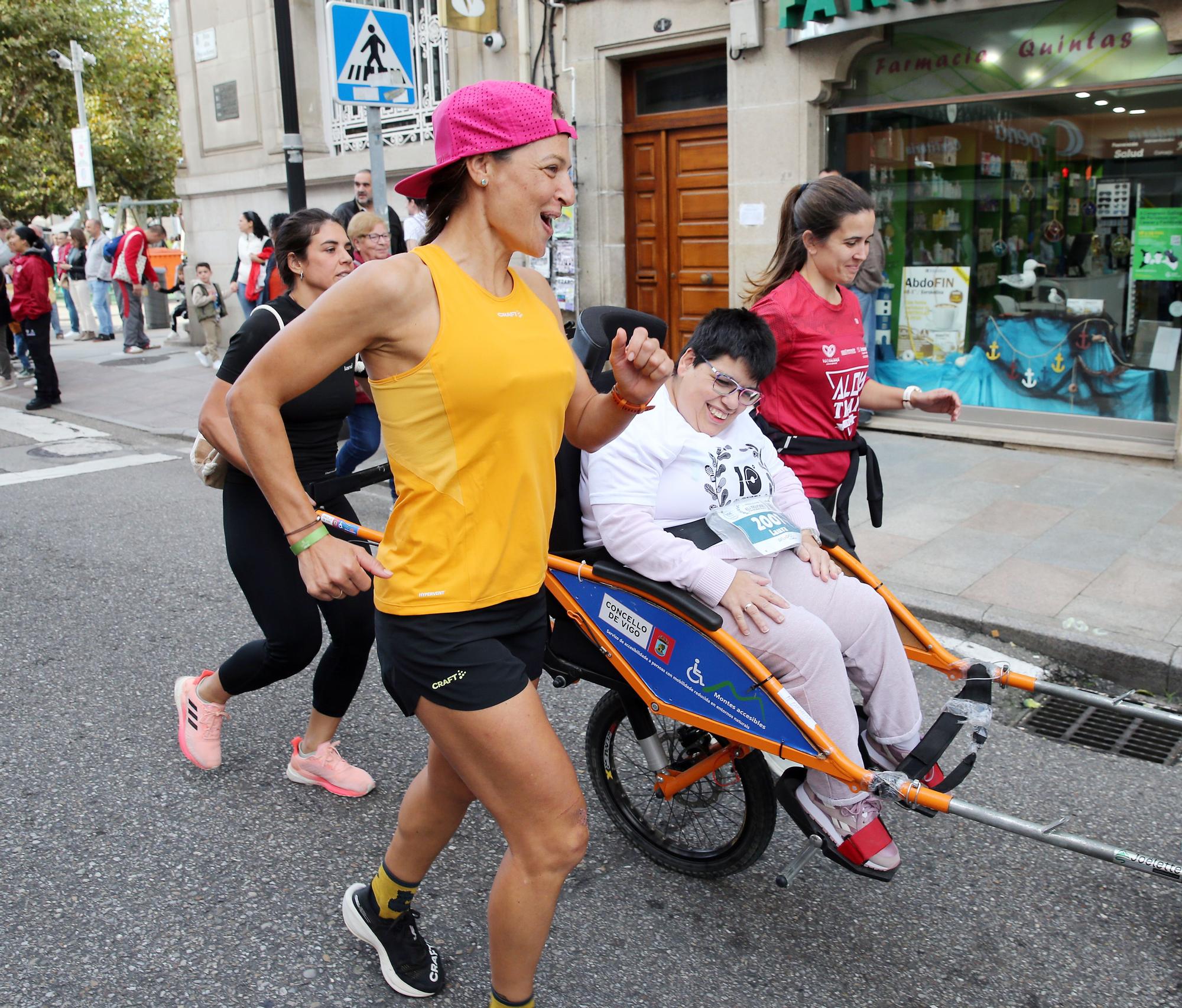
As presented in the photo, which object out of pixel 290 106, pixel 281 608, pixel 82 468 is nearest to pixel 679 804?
pixel 281 608

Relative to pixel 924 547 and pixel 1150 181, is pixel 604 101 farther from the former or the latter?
pixel 924 547

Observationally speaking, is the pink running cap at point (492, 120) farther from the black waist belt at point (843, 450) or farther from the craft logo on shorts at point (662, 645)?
the black waist belt at point (843, 450)

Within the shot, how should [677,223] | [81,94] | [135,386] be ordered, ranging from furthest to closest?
[81,94]
[135,386]
[677,223]

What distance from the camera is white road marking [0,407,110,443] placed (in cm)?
1058

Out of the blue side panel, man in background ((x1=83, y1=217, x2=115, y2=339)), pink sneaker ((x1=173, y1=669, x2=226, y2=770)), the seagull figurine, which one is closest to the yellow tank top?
the blue side panel

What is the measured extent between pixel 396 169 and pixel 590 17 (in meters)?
3.11

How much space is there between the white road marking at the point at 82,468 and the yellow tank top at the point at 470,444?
7.37m

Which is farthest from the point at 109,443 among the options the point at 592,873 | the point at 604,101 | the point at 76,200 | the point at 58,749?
the point at 76,200

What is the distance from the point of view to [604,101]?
402 inches

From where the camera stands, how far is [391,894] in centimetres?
263

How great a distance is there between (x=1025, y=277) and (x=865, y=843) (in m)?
6.89

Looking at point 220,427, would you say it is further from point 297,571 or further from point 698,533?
point 698,533

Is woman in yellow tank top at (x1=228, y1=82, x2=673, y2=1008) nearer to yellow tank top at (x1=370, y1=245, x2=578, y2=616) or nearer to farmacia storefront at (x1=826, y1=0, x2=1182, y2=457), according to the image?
yellow tank top at (x1=370, y1=245, x2=578, y2=616)

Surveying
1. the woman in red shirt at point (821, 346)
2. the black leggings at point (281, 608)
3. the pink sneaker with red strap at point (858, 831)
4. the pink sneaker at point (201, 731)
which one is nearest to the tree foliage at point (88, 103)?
the pink sneaker at point (201, 731)
